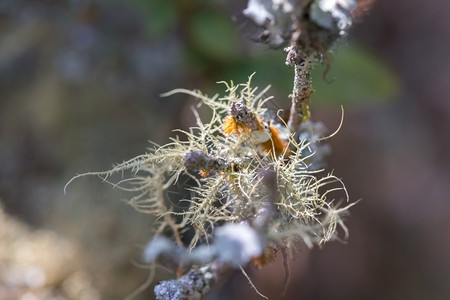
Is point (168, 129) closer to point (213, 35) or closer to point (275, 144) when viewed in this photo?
point (213, 35)

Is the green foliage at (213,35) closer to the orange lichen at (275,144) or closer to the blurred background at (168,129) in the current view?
the blurred background at (168,129)

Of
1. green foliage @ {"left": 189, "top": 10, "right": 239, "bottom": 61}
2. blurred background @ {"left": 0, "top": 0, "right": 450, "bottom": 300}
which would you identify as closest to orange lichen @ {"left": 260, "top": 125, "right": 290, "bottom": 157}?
blurred background @ {"left": 0, "top": 0, "right": 450, "bottom": 300}

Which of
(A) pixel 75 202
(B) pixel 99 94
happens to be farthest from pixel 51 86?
(A) pixel 75 202

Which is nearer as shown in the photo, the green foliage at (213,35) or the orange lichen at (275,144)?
the orange lichen at (275,144)

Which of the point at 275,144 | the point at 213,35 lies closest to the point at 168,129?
the point at 213,35

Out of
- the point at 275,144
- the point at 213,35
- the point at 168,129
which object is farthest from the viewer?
the point at 213,35

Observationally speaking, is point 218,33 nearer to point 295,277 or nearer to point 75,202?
point 75,202

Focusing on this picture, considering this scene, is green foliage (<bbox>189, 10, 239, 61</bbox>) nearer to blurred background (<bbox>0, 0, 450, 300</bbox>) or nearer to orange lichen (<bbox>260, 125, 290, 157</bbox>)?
blurred background (<bbox>0, 0, 450, 300</bbox>)

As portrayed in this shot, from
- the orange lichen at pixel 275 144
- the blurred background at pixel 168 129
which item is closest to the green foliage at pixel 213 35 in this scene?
the blurred background at pixel 168 129
